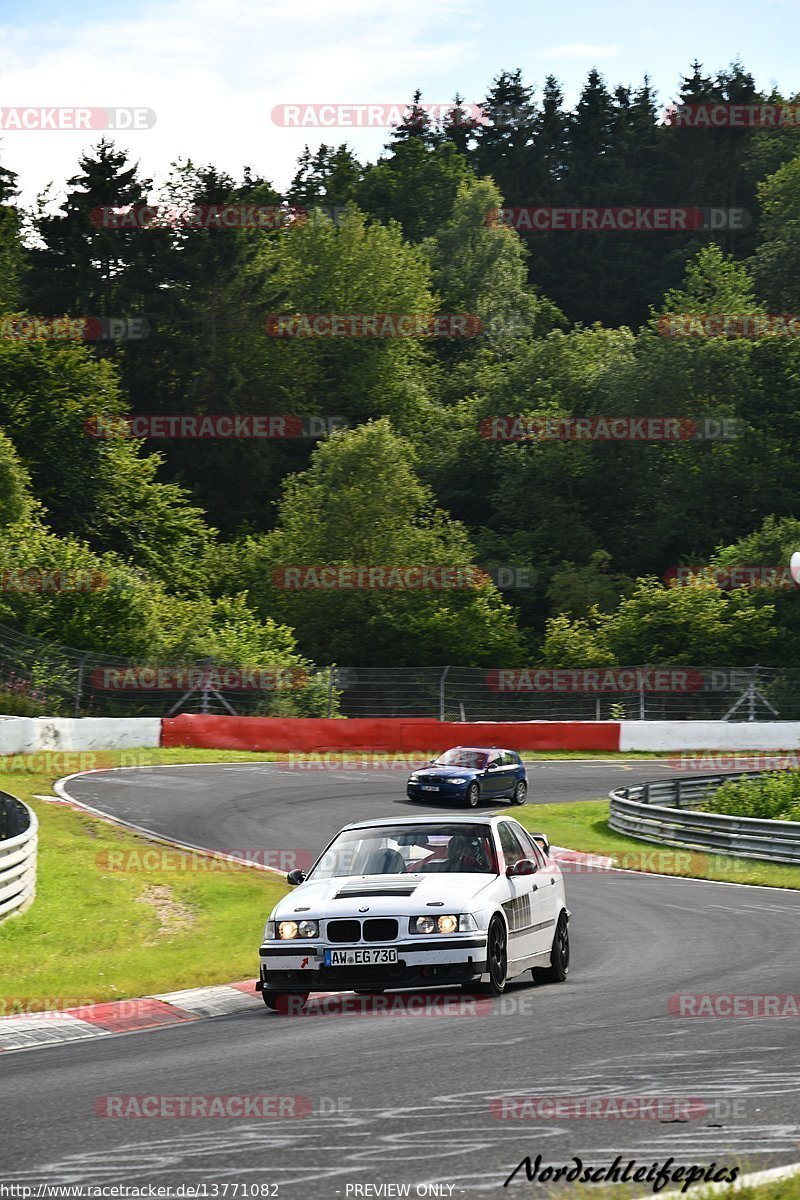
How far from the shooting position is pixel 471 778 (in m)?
29.0

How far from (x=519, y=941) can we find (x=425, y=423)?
67.1 m

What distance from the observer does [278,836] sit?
23766mm

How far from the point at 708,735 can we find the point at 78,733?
16.4 m

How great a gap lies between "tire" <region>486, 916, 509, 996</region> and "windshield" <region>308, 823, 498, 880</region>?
2.10ft

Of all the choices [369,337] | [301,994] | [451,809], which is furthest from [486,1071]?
[369,337]

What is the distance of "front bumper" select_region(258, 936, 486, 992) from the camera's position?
10406mm

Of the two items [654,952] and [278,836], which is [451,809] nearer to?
[278,836]

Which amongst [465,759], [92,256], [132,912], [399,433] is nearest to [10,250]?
[92,256]

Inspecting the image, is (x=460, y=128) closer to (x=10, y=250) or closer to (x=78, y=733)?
(x=10, y=250)
